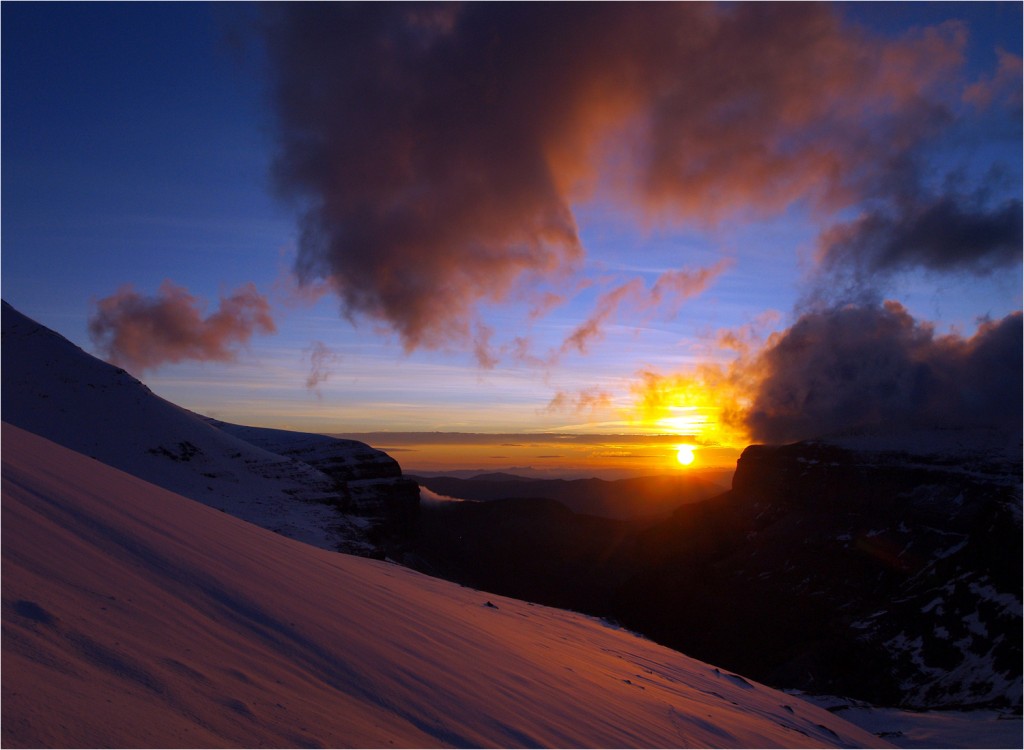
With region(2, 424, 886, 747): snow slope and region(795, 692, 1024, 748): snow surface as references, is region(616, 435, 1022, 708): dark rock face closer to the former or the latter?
region(795, 692, 1024, 748): snow surface

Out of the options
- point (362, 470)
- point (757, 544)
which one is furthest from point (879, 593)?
point (362, 470)

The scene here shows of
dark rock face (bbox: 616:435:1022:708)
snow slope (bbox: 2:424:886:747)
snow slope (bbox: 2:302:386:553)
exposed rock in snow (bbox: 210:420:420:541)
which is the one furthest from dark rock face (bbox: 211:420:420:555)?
snow slope (bbox: 2:424:886:747)

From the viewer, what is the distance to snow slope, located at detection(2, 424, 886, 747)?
4.10 meters

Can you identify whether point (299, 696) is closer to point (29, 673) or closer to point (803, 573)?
point (29, 673)

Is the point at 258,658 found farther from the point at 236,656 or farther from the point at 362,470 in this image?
the point at 362,470

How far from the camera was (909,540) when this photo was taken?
164 meters

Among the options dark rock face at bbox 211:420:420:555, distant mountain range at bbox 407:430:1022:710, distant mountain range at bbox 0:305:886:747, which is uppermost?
distant mountain range at bbox 0:305:886:747

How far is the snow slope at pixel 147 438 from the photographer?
59594mm

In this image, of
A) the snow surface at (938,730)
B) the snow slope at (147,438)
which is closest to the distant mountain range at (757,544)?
the snow slope at (147,438)

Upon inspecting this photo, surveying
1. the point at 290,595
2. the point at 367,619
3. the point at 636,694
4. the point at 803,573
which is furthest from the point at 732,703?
the point at 803,573

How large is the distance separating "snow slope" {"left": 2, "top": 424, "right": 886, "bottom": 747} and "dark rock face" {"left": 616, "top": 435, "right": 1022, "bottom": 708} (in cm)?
12117

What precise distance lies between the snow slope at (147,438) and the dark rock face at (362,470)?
28.6 m

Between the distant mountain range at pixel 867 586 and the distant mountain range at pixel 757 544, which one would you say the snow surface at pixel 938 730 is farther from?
the distant mountain range at pixel 867 586

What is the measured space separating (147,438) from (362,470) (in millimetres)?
49592
